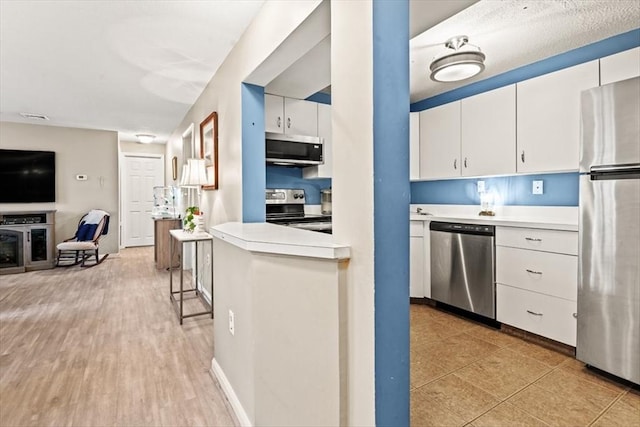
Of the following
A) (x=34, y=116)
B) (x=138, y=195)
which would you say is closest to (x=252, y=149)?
(x=34, y=116)

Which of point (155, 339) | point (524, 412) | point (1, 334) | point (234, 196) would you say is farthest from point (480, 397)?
point (1, 334)

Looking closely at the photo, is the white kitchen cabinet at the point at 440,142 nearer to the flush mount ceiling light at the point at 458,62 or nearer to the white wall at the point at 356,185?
the flush mount ceiling light at the point at 458,62

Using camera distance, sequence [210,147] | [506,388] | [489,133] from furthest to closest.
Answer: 1. [210,147]
2. [489,133]
3. [506,388]

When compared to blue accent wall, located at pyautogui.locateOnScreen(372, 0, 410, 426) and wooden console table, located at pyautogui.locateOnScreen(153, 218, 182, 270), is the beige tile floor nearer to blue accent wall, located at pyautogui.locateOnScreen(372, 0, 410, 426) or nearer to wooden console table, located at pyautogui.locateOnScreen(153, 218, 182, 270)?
A: blue accent wall, located at pyautogui.locateOnScreen(372, 0, 410, 426)

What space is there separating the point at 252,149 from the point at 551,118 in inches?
95.7

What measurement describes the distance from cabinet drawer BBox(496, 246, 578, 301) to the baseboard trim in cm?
227

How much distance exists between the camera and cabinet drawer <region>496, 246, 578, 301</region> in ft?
7.74

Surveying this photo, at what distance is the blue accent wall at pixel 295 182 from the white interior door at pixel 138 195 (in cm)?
483

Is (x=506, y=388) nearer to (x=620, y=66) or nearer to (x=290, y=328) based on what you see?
(x=290, y=328)

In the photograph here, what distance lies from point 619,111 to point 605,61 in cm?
74

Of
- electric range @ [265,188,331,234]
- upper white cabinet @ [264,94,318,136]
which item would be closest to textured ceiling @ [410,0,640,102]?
upper white cabinet @ [264,94,318,136]

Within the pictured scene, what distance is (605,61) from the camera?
94.3 inches

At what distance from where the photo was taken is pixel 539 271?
254cm

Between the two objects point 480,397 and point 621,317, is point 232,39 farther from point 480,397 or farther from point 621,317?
point 621,317
